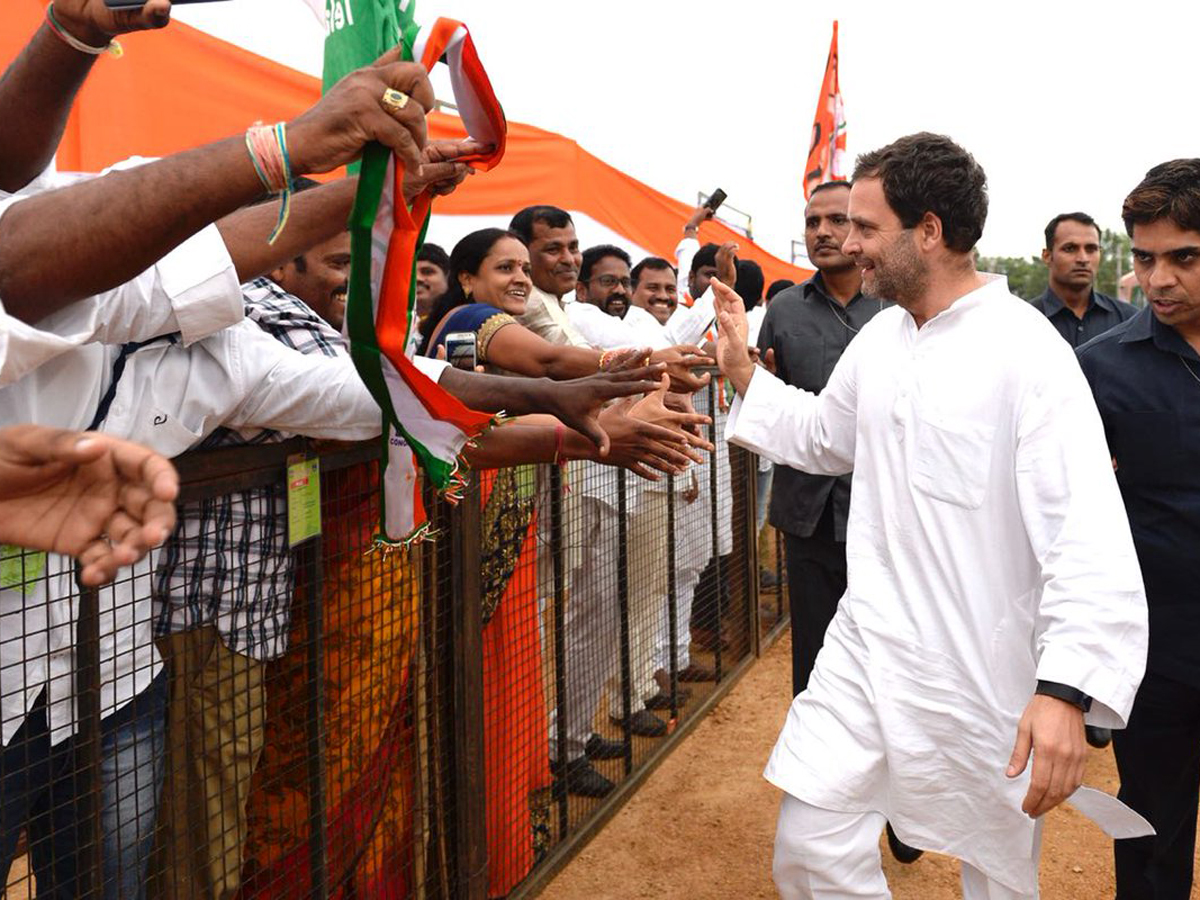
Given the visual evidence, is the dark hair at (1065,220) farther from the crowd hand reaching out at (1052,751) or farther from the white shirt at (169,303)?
the white shirt at (169,303)

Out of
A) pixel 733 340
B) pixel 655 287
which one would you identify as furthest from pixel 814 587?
pixel 655 287

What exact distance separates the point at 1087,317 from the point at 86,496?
237 inches

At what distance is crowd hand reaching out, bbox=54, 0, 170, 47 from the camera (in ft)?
5.05

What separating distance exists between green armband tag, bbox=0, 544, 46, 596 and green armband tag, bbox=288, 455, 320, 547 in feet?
1.79

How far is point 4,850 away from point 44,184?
1.19 metres

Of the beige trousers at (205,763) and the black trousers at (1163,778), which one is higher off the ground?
the beige trousers at (205,763)

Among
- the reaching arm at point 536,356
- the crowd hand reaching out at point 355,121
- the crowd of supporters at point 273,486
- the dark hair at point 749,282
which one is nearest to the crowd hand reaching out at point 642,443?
the crowd of supporters at point 273,486

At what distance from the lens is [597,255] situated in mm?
6727

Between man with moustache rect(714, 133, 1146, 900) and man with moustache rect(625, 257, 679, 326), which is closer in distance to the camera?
man with moustache rect(714, 133, 1146, 900)

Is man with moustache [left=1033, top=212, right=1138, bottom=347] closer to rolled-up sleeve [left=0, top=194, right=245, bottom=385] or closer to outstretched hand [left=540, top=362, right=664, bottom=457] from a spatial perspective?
outstretched hand [left=540, top=362, right=664, bottom=457]

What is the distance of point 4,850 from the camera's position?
1.76m

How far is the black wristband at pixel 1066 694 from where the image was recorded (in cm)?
228

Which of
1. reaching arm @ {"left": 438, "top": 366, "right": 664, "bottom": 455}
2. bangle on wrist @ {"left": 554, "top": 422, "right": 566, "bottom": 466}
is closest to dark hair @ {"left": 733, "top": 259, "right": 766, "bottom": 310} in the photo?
bangle on wrist @ {"left": 554, "top": 422, "right": 566, "bottom": 466}

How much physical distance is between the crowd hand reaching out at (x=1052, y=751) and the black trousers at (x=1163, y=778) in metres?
1.02
